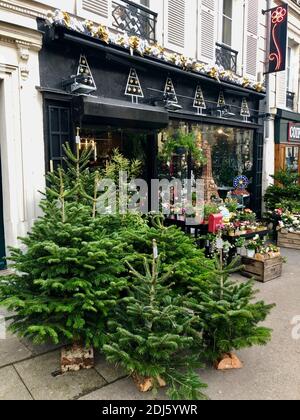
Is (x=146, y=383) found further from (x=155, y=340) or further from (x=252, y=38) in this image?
(x=252, y=38)

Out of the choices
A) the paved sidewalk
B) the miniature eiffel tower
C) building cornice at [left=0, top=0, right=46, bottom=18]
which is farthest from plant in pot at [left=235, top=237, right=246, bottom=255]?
building cornice at [left=0, top=0, right=46, bottom=18]

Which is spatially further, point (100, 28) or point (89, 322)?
point (100, 28)

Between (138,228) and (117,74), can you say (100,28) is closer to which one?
(117,74)

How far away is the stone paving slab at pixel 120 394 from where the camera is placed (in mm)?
3045

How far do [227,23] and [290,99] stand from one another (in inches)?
177

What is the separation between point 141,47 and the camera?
7.25m

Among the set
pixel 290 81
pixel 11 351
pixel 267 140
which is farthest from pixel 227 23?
pixel 11 351

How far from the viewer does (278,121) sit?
12070 millimetres

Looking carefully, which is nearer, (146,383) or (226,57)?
(146,383)

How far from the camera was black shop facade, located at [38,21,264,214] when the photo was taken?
624 centimetres

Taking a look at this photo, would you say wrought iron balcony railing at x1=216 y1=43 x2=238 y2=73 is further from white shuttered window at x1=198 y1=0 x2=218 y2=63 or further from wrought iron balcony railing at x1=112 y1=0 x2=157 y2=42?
wrought iron balcony railing at x1=112 y1=0 x2=157 y2=42

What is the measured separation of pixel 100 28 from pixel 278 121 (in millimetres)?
7744

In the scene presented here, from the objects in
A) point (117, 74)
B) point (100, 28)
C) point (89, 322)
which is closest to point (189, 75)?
point (117, 74)

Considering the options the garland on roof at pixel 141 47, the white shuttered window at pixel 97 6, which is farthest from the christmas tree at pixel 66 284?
the white shuttered window at pixel 97 6
